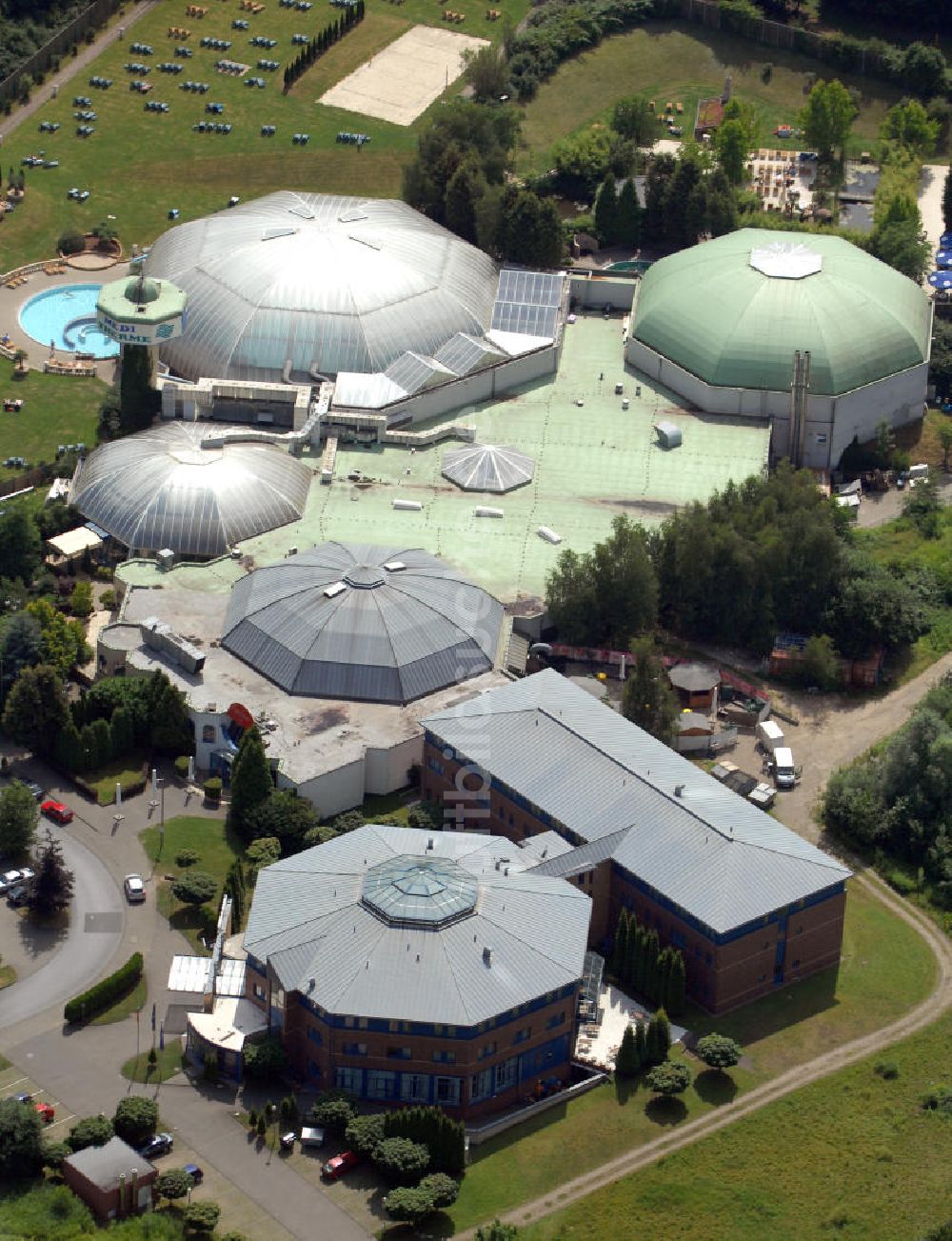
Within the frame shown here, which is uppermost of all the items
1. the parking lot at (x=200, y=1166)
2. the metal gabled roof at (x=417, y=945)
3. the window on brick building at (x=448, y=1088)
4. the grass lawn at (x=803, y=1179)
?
the metal gabled roof at (x=417, y=945)

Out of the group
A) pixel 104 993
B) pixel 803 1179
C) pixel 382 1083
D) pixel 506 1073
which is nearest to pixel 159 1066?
pixel 104 993

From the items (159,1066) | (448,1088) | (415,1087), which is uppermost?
(448,1088)

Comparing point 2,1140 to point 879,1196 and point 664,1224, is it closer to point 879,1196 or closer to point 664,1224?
point 664,1224

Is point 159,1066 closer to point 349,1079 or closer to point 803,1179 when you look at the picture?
point 349,1079

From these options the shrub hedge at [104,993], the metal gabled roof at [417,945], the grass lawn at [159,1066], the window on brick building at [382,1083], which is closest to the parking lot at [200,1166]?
the grass lawn at [159,1066]

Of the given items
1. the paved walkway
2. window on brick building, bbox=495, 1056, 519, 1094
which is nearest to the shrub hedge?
the paved walkway

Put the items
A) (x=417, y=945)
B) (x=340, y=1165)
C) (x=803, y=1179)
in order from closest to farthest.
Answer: (x=340, y=1165), (x=803, y=1179), (x=417, y=945)

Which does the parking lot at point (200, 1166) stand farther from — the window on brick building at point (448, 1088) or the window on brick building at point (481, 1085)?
the window on brick building at point (481, 1085)

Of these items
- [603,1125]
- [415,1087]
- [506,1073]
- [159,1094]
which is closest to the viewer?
[415,1087]
